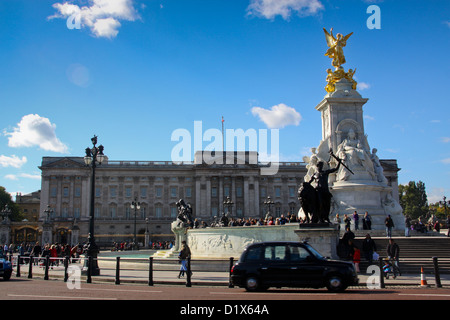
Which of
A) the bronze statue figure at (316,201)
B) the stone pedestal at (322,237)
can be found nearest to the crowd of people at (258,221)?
the bronze statue figure at (316,201)

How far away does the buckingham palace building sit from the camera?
3681 inches

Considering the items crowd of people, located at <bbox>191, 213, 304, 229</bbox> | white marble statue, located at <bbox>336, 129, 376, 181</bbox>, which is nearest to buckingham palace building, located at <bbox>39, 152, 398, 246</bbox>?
crowd of people, located at <bbox>191, 213, 304, 229</bbox>

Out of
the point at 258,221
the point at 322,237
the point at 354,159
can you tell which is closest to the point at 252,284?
the point at 322,237

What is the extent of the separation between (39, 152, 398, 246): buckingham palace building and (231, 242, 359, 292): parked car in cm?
8047

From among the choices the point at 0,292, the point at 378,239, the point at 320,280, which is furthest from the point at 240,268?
the point at 378,239

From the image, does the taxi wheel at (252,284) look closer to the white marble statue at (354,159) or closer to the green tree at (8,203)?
the white marble statue at (354,159)

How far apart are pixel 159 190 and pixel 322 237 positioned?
266 feet

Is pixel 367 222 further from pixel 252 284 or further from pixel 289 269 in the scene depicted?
pixel 252 284

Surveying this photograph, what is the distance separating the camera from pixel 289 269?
12164mm

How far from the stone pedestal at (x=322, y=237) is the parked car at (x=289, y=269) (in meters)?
5.16

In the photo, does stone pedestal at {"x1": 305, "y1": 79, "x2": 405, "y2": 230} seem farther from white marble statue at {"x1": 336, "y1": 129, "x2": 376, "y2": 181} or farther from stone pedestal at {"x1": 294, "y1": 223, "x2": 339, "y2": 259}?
stone pedestal at {"x1": 294, "y1": 223, "x2": 339, "y2": 259}

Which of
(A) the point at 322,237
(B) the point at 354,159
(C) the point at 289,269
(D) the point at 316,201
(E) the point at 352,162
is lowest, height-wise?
(C) the point at 289,269

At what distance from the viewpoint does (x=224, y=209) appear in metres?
92.9
